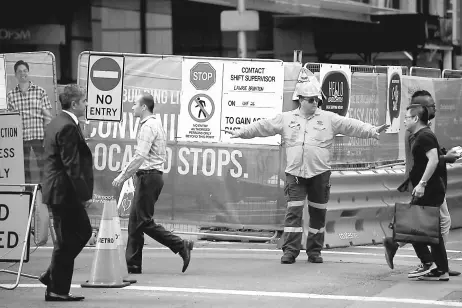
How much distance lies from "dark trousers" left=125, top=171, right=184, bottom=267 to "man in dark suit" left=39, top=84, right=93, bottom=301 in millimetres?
1480

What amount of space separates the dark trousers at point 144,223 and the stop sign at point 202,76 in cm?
281

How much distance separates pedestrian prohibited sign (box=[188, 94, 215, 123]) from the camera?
1415 centimetres

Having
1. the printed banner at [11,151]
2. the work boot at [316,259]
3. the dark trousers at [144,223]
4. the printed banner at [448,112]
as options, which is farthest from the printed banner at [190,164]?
the printed banner at [448,112]

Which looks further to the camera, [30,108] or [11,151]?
[30,108]

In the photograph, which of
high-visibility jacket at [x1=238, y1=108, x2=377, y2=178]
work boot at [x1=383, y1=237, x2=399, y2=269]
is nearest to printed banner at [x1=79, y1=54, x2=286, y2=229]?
high-visibility jacket at [x1=238, y1=108, x2=377, y2=178]

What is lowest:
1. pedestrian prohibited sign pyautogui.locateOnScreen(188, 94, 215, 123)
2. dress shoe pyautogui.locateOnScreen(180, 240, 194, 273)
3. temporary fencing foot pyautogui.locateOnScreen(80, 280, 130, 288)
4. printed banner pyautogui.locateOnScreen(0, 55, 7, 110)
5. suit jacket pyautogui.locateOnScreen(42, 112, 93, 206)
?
temporary fencing foot pyautogui.locateOnScreen(80, 280, 130, 288)

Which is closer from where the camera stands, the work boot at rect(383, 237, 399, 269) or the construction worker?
the work boot at rect(383, 237, 399, 269)

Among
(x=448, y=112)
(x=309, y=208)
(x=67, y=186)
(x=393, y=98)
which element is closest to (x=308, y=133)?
(x=309, y=208)

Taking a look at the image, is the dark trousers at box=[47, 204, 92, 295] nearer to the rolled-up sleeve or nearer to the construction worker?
the rolled-up sleeve

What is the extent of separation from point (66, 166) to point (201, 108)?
4645mm

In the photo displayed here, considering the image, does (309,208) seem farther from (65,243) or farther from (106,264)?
(65,243)

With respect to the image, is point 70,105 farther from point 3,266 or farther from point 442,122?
point 442,122

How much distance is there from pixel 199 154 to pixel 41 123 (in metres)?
2.52

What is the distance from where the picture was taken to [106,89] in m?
14.2
